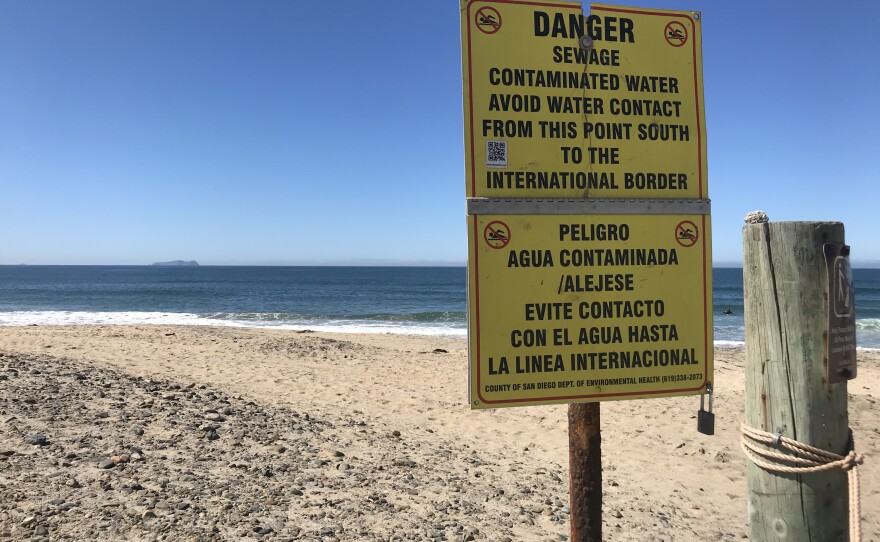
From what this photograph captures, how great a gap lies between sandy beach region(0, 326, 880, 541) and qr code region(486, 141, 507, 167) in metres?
2.92

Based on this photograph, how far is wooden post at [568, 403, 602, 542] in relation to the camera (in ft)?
7.11

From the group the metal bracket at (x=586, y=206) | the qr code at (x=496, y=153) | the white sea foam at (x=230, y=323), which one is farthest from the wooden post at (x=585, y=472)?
the white sea foam at (x=230, y=323)

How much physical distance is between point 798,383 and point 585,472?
0.86 metres

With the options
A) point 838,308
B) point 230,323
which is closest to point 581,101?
point 838,308

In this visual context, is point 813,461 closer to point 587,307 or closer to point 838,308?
point 838,308

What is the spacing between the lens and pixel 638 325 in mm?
2027

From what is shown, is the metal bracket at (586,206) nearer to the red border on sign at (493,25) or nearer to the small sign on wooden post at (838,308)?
the small sign on wooden post at (838,308)

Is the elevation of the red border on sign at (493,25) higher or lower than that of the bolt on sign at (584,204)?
higher

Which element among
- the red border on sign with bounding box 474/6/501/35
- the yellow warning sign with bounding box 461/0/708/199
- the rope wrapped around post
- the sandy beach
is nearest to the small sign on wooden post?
the rope wrapped around post

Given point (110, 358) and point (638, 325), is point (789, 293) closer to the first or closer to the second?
point (638, 325)

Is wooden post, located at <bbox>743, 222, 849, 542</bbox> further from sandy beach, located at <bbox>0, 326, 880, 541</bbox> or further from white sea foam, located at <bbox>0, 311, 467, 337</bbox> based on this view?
white sea foam, located at <bbox>0, 311, 467, 337</bbox>

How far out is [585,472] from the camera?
2.21 metres

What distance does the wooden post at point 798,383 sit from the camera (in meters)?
1.74

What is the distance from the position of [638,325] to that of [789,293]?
492 millimetres
